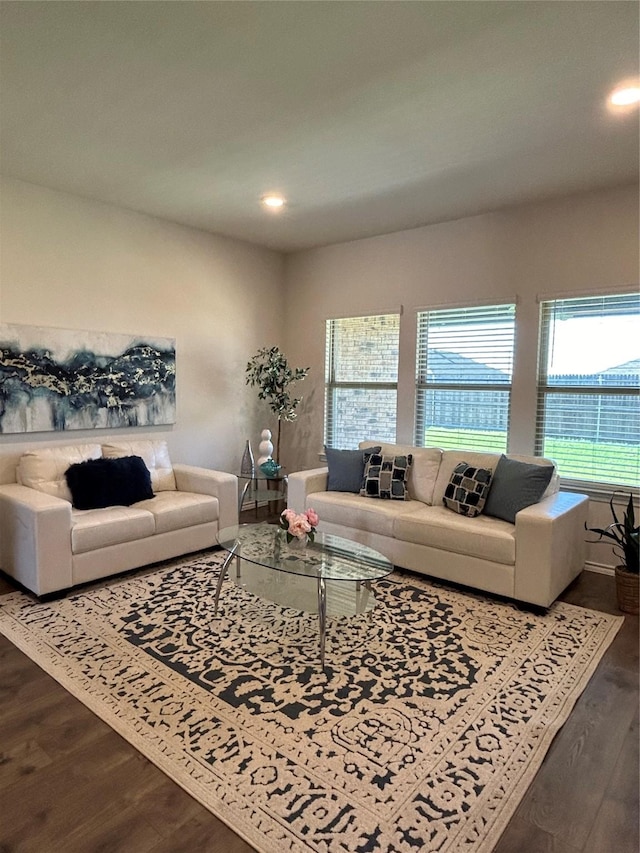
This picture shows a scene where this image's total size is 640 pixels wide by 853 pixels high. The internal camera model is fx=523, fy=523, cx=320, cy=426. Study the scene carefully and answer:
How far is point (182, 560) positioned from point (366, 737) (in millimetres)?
2307

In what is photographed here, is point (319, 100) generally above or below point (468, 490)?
above

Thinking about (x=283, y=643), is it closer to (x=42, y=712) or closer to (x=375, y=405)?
(x=42, y=712)

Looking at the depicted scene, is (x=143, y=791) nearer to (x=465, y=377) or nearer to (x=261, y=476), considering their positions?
(x=261, y=476)

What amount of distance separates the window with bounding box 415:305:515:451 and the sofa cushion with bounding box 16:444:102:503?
3.02 m

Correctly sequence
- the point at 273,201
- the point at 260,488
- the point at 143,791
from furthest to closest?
the point at 260,488
the point at 273,201
the point at 143,791

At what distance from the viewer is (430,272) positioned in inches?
188

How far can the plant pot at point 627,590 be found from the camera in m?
3.19

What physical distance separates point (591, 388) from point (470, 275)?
1.39 meters

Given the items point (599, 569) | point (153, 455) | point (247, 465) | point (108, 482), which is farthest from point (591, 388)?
point (108, 482)

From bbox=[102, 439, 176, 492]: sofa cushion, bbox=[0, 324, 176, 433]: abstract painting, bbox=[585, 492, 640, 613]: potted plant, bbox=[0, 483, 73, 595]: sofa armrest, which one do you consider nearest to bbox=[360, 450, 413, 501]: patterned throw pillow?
bbox=[585, 492, 640, 613]: potted plant

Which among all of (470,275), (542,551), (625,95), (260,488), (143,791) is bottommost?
(143,791)

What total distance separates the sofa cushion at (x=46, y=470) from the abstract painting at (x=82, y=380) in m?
0.25

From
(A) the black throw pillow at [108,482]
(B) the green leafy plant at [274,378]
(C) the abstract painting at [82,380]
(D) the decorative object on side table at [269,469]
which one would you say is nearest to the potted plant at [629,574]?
(D) the decorative object on side table at [269,469]

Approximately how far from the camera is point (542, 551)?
3119 mm
